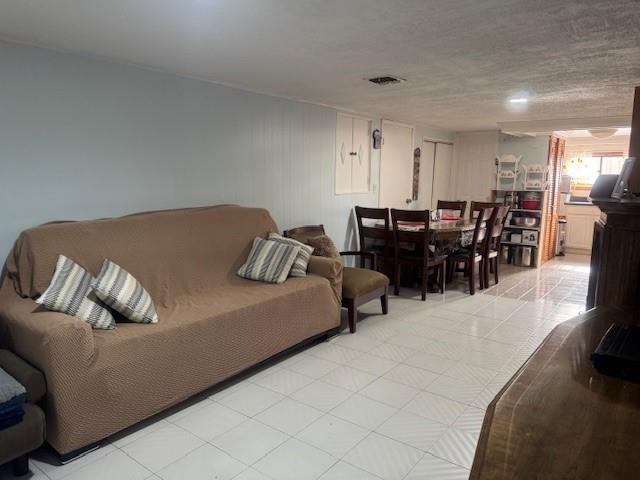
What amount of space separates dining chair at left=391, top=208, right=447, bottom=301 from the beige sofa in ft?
4.45

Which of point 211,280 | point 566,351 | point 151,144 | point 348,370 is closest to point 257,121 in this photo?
point 151,144

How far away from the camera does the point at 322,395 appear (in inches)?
104

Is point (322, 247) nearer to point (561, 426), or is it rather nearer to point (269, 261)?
point (269, 261)

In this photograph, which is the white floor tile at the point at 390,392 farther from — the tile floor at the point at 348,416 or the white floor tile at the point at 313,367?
the white floor tile at the point at 313,367

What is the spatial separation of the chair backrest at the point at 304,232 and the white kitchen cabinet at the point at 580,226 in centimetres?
551

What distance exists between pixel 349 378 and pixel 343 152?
9.10 feet

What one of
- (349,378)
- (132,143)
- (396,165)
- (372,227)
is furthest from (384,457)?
(396,165)

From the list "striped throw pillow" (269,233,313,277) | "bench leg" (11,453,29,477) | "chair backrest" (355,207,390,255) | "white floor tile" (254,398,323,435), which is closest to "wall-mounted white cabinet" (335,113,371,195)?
"chair backrest" (355,207,390,255)

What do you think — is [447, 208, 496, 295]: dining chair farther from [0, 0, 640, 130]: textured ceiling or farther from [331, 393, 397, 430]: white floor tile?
[331, 393, 397, 430]: white floor tile

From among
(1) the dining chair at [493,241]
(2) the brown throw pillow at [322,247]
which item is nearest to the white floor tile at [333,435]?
(2) the brown throw pillow at [322,247]

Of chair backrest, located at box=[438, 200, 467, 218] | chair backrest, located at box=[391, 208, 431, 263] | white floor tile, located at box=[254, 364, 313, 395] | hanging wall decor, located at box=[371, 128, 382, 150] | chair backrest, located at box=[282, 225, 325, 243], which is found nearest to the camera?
white floor tile, located at box=[254, 364, 313, 395]

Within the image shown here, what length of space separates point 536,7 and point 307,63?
4.65ft

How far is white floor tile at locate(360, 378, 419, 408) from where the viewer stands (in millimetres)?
2582

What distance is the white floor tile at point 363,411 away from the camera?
2.37 m
